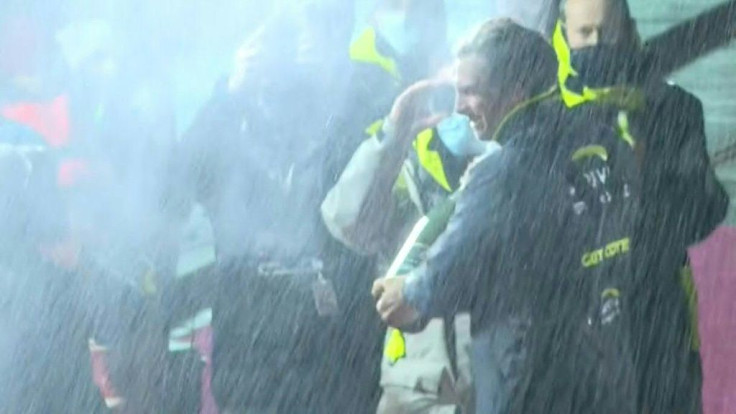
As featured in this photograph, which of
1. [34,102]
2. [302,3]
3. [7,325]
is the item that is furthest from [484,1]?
[7,325]

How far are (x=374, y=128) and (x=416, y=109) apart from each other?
0.12m

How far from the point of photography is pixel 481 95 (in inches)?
141

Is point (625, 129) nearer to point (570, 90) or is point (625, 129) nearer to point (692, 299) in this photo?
point (570, 90)

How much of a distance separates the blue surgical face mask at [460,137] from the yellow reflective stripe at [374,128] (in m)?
0.15

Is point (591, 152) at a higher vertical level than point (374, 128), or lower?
lower

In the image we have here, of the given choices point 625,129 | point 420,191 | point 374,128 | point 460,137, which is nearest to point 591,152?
point 625,129

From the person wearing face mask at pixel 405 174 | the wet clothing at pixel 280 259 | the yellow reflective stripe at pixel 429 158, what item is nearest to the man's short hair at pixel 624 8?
the person wearing face mask at pixel 405 174

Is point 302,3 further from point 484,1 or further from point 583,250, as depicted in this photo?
point 583,250

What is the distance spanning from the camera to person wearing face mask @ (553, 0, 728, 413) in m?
3.58

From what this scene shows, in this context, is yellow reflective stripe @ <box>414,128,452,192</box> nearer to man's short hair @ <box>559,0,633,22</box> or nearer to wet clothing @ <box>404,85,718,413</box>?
wet clothing @ <box>404,85,718,413</box>

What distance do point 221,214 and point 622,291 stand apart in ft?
3.47

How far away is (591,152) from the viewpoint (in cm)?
359

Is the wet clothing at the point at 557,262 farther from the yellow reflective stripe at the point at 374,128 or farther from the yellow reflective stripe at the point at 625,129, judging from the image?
the yellow reflective stripe at the point at 374,128

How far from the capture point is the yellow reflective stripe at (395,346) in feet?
12.0
